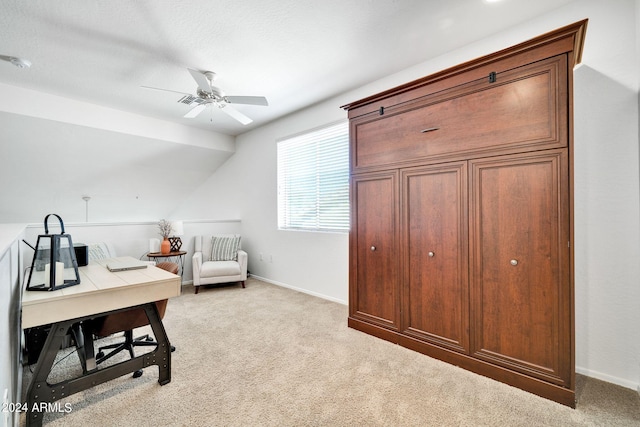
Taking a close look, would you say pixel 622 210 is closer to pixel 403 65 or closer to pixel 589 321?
pixel 589 321

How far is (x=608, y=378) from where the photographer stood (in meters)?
2.00

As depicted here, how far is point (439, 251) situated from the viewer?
91.0 inches

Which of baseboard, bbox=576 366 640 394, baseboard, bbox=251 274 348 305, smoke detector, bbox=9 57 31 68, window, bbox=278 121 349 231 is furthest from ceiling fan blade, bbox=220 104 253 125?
baseboard, bbox=576 366 640 394

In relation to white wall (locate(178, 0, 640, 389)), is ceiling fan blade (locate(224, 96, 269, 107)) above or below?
above

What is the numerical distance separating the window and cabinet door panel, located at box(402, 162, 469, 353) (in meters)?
1.31

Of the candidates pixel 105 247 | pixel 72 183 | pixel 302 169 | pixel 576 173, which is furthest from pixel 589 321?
pixel 72 183

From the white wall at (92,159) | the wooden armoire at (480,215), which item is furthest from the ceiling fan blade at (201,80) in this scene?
the white wall at (92,159)

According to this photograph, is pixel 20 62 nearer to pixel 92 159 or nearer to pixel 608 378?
pixel 92 159

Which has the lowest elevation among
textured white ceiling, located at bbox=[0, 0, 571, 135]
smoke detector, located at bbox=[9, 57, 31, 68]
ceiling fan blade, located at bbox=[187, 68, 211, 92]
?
ceiling fan blade, located at bbox=[187, 68, 211, 92]

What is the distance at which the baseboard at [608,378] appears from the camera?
6.28ft

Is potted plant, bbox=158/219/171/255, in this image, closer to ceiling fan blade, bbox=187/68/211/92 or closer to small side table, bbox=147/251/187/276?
small side table, bbox=147/251/187/276

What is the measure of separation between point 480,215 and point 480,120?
70 cm

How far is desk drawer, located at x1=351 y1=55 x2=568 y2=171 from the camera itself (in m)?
1.81

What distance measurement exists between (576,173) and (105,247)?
A: 16.5ft
